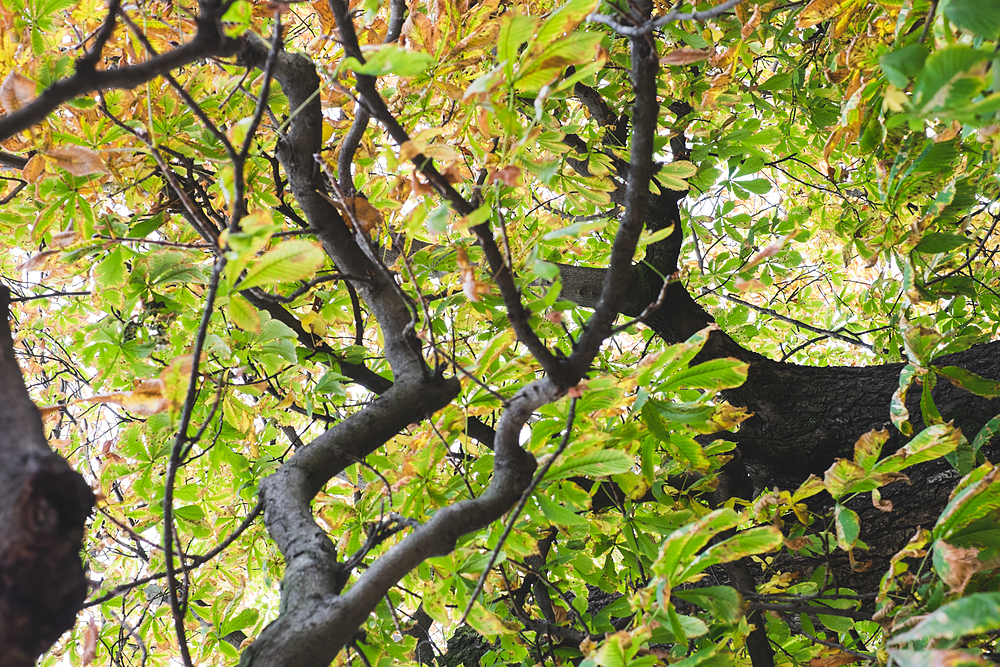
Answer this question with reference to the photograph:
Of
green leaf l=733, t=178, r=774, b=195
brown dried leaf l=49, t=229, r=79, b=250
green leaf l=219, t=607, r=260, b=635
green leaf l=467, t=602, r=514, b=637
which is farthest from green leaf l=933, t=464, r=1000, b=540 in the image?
green leaf l=219, t=607, r=260, b=635

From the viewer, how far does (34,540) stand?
535 millimetres

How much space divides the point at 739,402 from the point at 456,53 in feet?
5.80

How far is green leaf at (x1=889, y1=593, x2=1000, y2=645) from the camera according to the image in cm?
56

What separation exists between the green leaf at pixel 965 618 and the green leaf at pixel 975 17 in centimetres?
54

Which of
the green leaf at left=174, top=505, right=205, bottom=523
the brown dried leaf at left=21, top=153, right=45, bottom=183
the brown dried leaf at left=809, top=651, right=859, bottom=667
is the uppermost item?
the brown dried leaf at left=21, top=153, right=45, bottom=183

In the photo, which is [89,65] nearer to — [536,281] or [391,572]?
[391,572]

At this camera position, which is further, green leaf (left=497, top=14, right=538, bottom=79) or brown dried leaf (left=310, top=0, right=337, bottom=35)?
brown dried leaf (left=310, top=0, right=337, bottom=35)

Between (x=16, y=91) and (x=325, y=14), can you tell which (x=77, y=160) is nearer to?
(x=16, y=91)

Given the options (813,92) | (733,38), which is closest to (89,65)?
(733,38)

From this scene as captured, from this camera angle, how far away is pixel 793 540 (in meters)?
1.11

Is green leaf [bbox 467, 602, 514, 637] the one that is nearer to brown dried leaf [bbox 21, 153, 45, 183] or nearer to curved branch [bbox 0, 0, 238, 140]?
curved branch [bbox 0, 0, 238, 140]

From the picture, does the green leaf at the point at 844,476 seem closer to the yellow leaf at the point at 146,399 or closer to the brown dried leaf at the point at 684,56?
the brown dried leaf at the point at 684,56

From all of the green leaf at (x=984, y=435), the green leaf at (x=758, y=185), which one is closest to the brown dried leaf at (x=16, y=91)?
the green leaf at (x=984, y=435)

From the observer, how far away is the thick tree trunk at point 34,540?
1.70 feet
